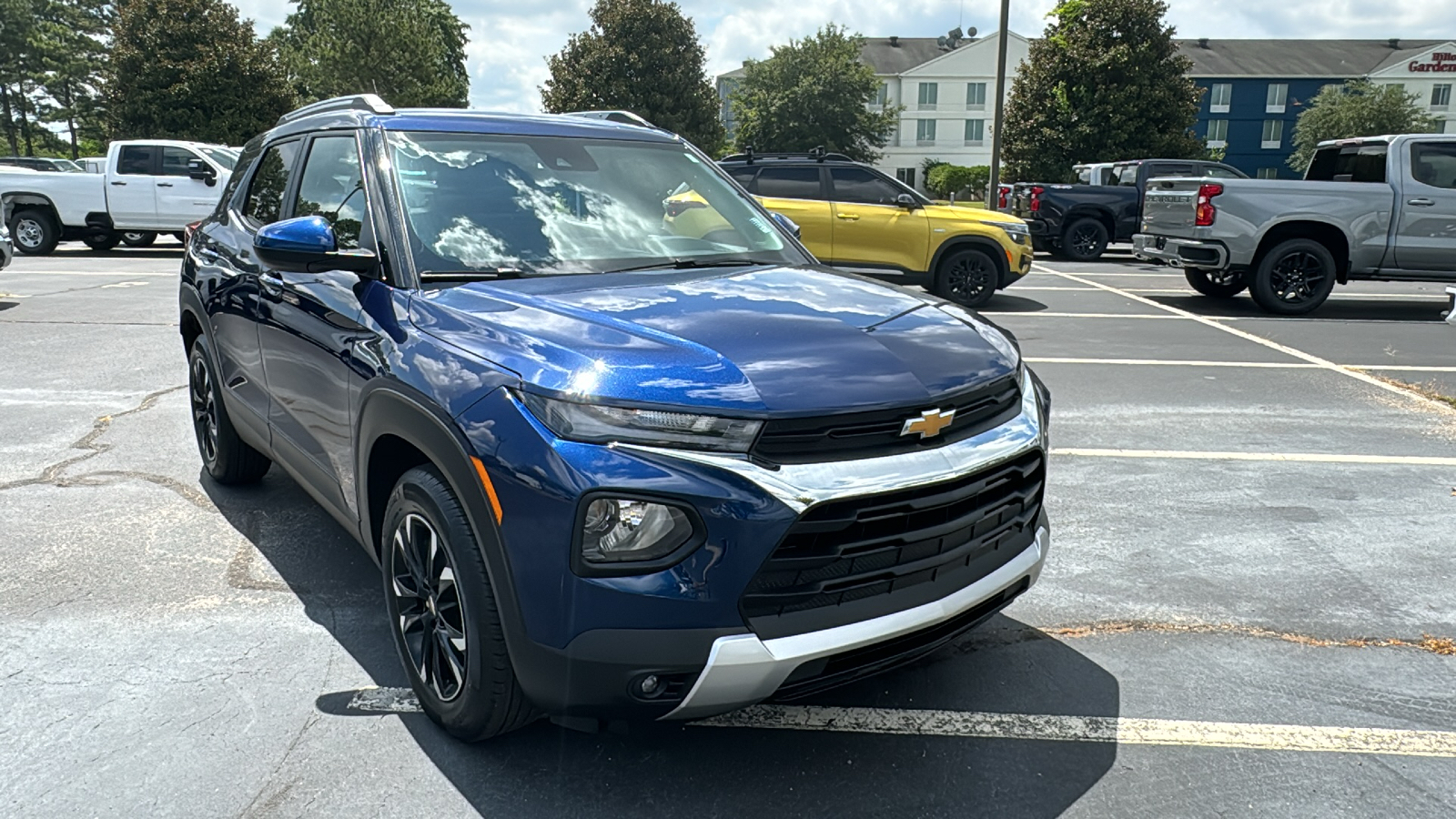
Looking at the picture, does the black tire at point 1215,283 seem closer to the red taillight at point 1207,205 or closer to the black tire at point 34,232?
the red taillight at point 1207,205

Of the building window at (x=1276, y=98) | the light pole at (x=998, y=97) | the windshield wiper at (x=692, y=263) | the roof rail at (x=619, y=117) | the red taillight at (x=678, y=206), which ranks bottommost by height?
the windshield wiper at (x=692, y=263)

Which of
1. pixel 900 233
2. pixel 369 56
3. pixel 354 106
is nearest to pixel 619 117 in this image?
pixel 354 106

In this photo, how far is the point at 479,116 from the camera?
12.4 ft

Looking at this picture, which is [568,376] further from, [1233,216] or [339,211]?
[1233,216]

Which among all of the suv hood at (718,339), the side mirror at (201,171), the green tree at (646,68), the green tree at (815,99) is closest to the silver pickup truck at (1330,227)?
the suv hood at (718,339)

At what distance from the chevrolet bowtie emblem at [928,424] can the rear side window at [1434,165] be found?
12.2 m

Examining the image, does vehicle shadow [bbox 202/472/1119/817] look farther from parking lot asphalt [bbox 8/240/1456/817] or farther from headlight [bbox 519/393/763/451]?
headlight [bbox 519/393/763/451]

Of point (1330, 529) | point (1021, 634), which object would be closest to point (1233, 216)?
point (1330, 529)

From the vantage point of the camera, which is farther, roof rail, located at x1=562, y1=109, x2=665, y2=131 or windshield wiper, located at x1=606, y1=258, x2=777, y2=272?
roof rail, located at x1=562, y1=109, x2=665, y2=131

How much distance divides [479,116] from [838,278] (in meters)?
1.46

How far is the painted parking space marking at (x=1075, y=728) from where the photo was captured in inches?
115

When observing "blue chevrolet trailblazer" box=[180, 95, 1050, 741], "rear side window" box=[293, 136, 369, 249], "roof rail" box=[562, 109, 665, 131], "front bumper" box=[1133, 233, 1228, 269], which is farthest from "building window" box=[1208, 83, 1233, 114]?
"rear side window" box=[293, 136, 369, 249]

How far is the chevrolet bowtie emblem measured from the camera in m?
2.48

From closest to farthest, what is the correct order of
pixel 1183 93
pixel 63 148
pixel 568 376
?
1. pixel 568 376
2. pixel 1183 93
3. pixel 63 148
